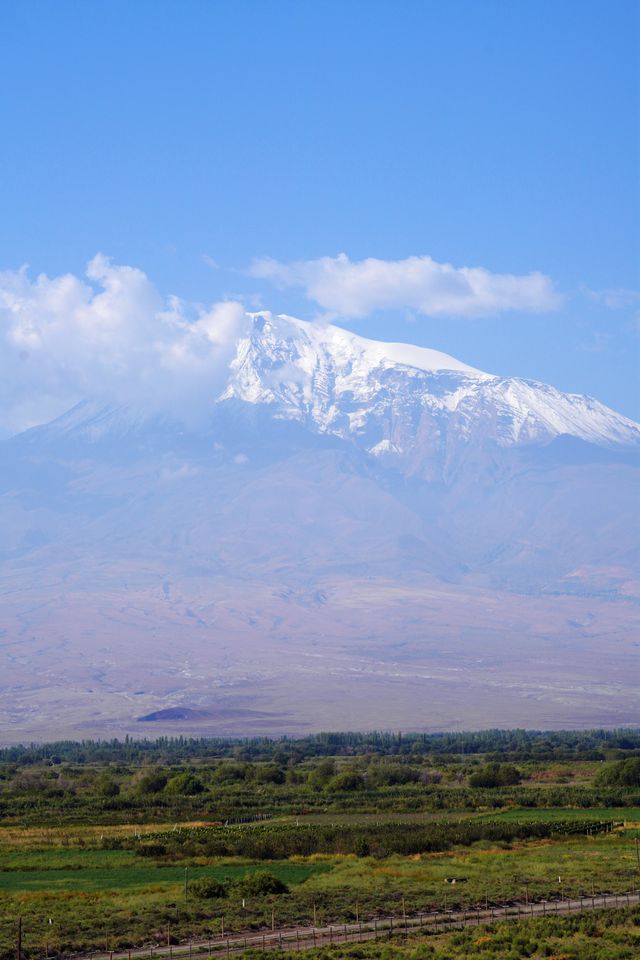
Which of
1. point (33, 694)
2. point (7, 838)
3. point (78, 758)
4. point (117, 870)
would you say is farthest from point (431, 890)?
point (33, 694)

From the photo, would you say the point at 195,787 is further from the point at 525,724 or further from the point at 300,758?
the point at 525,724

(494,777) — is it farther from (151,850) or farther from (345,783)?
(151,850)

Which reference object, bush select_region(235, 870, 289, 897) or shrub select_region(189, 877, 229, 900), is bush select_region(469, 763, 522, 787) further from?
shrub select_region(189, 877, 229, 900)

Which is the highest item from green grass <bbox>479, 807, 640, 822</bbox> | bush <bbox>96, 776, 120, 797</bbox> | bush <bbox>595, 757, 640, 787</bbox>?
bush <bbox>595, 757, 640, 787</bbox>

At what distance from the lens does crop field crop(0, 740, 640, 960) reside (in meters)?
27.3

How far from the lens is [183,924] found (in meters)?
28.3

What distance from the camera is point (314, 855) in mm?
39656

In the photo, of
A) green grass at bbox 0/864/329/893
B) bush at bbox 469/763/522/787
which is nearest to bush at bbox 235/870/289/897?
green grass at bbox 0/864/329/893

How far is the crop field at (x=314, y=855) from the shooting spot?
2733 centimetres

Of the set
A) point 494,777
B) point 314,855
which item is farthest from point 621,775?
point 314,855

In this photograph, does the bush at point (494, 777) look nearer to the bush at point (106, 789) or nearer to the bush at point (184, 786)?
the bush at point (184, 786)

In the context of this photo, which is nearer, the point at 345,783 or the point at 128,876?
the point at 128,876

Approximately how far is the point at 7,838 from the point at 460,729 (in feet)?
346

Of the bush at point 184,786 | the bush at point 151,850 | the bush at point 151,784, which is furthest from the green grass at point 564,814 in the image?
the bush at point 151,784
